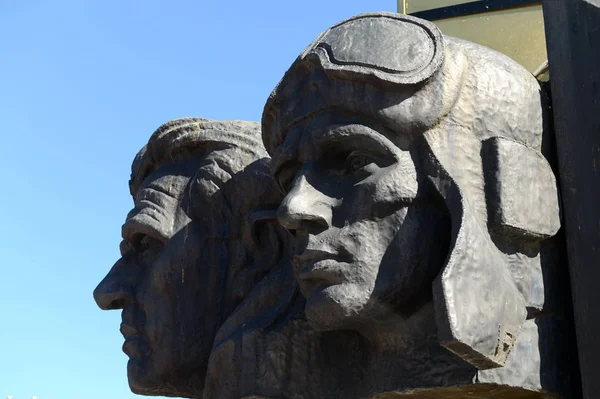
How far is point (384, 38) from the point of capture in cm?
324

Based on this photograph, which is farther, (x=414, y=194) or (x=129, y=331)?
(x=129, y=331)

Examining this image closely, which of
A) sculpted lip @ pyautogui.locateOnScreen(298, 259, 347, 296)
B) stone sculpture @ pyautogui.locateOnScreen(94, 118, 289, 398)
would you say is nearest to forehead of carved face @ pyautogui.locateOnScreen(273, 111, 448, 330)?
sculpted lip @ pyautogui.locateOnScreen(298, 259, 347, 296)

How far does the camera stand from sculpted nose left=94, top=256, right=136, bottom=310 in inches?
166

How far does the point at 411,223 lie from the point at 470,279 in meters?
0.28

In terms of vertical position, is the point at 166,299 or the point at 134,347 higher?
the point at 166,299

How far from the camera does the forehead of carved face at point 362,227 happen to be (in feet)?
10.1

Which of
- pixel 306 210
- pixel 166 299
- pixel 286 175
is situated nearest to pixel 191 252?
pixel 166 299

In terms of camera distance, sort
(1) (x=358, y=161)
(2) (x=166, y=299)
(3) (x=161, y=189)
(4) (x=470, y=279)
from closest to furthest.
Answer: (4) (x=470, y=279) < (1) (x=358, y=161) < (2) (x=166, y=299) < (3) (x=161, y=189)

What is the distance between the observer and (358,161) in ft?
10.5

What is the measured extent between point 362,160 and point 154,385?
140 cm

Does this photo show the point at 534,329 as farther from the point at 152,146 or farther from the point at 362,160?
the point at 152,146

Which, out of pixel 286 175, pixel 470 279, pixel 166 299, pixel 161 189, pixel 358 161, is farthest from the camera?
pixel 161 189

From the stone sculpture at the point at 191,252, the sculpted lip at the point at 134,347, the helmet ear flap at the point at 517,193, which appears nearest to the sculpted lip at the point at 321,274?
the helmet ear flap at the point at 517,193

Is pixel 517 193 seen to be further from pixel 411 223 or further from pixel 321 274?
pixel 321 274
